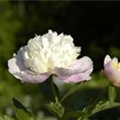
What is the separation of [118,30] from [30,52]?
663 centimetres

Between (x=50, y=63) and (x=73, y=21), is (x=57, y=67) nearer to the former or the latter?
(x=50, y=63)

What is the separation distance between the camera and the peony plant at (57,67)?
5.18ft

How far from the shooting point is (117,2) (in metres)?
8.30

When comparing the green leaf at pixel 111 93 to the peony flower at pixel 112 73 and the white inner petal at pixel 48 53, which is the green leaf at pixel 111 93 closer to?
the peony flower at pixel 112 73

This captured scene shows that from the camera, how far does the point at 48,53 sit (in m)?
1.61

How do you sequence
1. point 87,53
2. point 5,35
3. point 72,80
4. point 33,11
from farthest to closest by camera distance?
1. point 33,11
2. point 87,53
3. point 5,35
4. point 72,80

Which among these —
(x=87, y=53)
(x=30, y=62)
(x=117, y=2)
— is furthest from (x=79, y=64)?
(x=117, y=2)

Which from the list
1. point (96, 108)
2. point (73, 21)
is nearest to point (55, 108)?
point (96, 108)

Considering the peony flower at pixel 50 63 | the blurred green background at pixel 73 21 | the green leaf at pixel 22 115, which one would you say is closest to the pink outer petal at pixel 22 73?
the peony flower at pixel 50 63

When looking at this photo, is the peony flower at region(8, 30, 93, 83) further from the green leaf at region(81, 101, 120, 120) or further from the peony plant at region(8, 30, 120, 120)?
the green leaf at region(81, 101, 120, 120)

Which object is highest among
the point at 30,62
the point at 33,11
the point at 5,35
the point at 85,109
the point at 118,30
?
the point at 33,11

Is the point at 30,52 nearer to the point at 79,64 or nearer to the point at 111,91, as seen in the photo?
the point at 79,64

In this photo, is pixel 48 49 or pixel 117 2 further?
pixel 117 2

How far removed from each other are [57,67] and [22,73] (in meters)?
0.10
